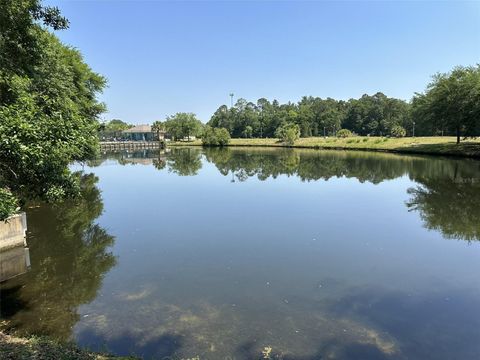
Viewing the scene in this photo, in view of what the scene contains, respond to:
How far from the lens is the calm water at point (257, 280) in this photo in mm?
6781

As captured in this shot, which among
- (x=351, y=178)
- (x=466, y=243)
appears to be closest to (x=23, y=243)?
(x=466, y=243)

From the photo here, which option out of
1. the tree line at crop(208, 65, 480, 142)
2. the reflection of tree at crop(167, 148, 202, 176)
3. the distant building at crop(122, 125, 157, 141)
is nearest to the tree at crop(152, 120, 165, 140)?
the distant building at crop(122, 125, 157, 141)

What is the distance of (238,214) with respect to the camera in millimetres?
17312

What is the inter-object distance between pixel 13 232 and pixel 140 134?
114 m

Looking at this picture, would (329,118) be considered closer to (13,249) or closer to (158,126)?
(158,126)

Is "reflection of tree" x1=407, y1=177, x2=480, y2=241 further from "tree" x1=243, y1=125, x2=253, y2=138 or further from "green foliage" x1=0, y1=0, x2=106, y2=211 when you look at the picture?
"tree" x1=243, y1=125, x2=253, y2=138

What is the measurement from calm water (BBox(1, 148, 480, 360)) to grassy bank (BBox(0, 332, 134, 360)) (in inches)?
37.6

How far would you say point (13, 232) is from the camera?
11.6 metres

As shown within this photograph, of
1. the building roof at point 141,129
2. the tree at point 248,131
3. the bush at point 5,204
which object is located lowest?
the bush at point 5,204

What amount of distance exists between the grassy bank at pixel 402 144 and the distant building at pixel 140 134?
3963cm

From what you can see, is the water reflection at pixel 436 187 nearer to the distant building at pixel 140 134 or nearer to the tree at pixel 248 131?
the tree at pixel 248 131

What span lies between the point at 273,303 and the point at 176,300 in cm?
223

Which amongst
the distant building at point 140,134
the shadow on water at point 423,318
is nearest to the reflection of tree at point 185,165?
the shadow on water at point 423,318

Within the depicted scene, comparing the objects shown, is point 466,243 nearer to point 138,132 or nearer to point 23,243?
point 23,243
